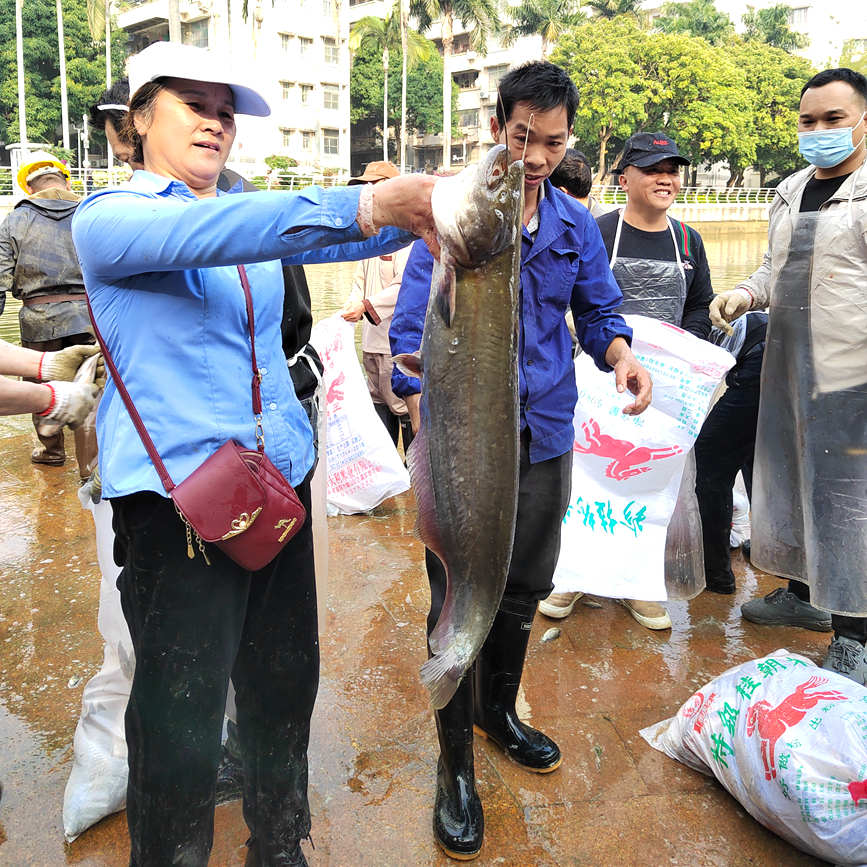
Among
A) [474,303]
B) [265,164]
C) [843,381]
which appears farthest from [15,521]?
[265,164]

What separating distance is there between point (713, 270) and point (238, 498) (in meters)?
22.6

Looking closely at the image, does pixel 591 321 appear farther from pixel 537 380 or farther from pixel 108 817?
pixel 108 817

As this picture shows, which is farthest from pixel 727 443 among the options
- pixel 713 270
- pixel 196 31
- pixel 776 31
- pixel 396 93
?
pixel 776 31

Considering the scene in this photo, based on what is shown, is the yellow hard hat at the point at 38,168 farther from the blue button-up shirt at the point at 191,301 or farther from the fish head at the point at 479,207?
the fish head at the point at 479,207

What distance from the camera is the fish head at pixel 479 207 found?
142 cm

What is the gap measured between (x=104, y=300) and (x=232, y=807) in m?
1.65

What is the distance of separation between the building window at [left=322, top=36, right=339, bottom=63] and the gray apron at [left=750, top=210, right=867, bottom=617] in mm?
50948

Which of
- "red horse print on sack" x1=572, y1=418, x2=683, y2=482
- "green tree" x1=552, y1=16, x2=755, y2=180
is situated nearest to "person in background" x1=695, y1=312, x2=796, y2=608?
"red horse print on sack" x1=572, y1=418, x2=683, y2=482

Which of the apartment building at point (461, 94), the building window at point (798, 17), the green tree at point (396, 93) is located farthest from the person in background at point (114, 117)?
the building window at point (798, 17)

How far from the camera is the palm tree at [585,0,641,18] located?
169 feet

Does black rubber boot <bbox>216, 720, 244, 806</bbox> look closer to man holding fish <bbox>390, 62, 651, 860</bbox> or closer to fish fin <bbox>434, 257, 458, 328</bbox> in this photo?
man holding fish <bbox>390, 62, 651, 860</bbox>

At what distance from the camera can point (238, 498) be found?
173 cm

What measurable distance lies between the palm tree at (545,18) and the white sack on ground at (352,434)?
46099 mm

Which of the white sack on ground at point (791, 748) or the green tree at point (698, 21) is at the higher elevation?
the green tree at point (698, 21)
